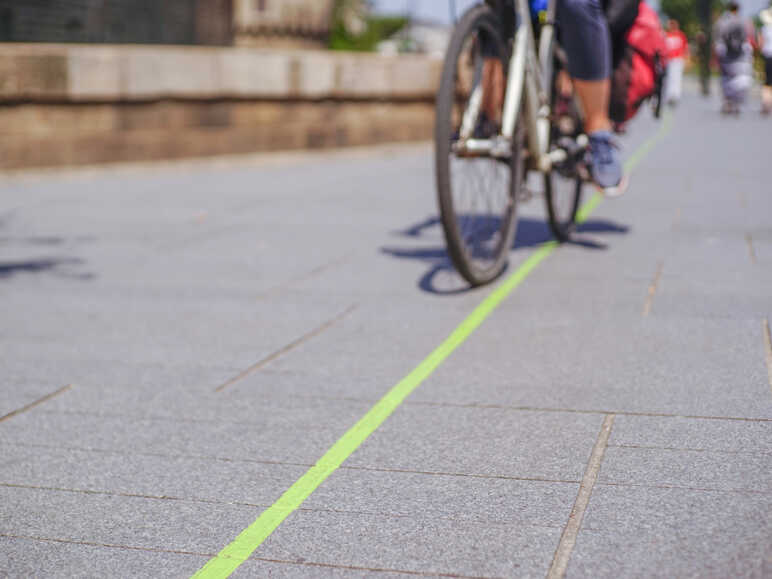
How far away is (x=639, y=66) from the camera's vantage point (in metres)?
5.61

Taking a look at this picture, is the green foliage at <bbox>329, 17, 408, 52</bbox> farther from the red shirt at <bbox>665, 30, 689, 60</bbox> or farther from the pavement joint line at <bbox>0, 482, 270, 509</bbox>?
the pavement joint line at <bbox>0, 482, 270, 509</bbox>

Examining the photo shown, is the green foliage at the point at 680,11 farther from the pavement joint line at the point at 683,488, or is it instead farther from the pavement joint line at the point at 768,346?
the pavement joint line at the point at 683,488

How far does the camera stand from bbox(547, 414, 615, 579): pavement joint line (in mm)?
2244

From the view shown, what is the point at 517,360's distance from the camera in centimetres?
376

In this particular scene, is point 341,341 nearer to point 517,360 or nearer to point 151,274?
point 517,360

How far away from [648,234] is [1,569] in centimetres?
450

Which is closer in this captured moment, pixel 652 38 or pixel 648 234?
pixel 652 38

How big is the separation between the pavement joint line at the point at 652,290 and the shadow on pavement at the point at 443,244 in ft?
2.12

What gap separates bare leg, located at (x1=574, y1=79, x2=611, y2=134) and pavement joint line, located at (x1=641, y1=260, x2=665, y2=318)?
69 cm

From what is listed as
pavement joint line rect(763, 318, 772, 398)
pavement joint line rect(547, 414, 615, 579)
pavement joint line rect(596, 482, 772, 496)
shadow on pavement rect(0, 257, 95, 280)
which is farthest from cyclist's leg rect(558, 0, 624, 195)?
pavement joint line rect(596, 482, 772, 496)

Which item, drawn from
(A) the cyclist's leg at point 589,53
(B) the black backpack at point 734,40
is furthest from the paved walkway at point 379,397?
(B) the black backpack at point 734,40

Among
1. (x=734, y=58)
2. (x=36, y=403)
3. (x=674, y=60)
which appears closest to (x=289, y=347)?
(x=36, y=403)

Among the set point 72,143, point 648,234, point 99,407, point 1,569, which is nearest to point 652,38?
point 648,234

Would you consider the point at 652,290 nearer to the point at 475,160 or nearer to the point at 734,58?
the point at 475,160
